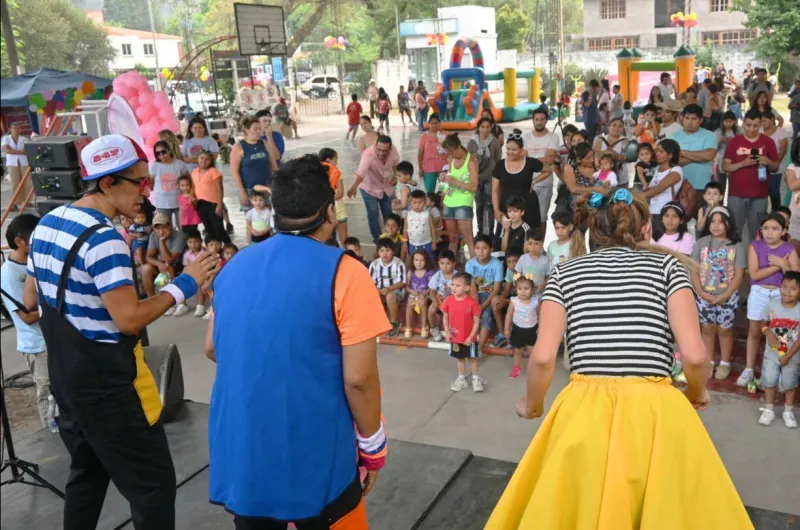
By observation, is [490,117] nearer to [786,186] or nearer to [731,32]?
[786,186]

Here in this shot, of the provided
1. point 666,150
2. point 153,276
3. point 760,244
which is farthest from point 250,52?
point 760,244

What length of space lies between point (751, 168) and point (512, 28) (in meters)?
26.2

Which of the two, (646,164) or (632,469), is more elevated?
(646,164)

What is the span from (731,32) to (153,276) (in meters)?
33.8

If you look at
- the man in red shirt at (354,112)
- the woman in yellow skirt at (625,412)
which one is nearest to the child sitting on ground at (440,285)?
the woman in yellow skirt at (625,412)

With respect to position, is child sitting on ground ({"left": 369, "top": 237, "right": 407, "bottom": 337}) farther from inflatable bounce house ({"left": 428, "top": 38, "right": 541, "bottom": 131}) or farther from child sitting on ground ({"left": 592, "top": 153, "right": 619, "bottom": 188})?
inflatable bounce house ({"left": 428, "top": 38, "right": 541, "bottom": 131})

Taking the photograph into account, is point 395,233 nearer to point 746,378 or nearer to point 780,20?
point 746,378

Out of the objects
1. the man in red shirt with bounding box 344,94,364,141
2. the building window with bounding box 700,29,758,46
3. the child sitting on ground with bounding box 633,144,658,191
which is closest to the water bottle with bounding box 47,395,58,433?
the child sitting on ground with bounding box 633,144,658,191

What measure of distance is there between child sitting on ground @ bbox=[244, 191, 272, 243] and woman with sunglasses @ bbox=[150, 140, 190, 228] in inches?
54.5

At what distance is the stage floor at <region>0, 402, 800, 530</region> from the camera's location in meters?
3.38

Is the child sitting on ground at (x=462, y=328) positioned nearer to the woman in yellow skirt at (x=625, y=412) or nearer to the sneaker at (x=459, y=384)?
the sneaker at (x=459, y=384)

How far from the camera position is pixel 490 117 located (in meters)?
8.46

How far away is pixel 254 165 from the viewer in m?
8.39

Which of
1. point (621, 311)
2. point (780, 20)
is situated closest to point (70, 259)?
point (621, 311)
